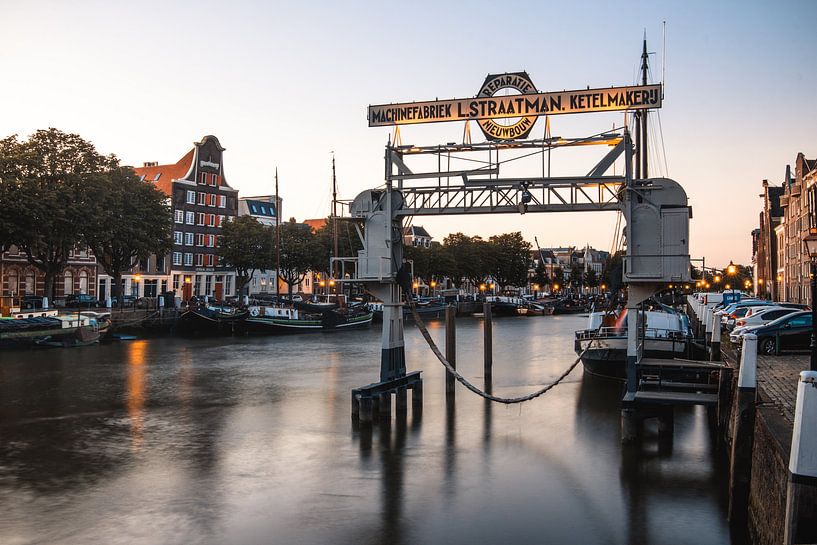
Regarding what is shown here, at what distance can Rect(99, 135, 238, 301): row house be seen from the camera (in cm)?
9556

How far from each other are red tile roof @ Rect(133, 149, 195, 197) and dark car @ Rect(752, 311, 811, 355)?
82590mm

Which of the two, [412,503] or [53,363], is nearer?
[412,503]

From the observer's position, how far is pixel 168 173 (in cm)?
9944

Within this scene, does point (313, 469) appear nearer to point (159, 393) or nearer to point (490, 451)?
point (490, 451)

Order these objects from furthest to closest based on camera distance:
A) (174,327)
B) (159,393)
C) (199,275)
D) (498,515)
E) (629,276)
Answer: (199,275) < (174,327) < (159,393) < (629,276) < (498,515)

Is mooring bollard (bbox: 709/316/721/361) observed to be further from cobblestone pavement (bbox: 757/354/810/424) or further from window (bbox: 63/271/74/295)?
window (bbox: 63/271/74/295)

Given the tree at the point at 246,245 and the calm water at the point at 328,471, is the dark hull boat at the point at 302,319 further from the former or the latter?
the calm water at the point at 328,471

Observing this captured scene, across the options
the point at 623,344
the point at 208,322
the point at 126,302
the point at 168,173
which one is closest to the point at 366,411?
the point at 623,344

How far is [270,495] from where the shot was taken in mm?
17484

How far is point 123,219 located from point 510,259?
9434cm

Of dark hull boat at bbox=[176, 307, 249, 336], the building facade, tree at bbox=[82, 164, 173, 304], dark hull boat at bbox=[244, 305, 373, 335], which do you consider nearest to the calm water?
tree at bbox=[82, 164, 173, 304]

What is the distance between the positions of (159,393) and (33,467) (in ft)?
45.3

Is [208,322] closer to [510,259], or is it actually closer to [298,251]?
[298,251]

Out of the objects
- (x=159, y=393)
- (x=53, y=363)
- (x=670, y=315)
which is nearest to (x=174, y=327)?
(x=53, y=363)
